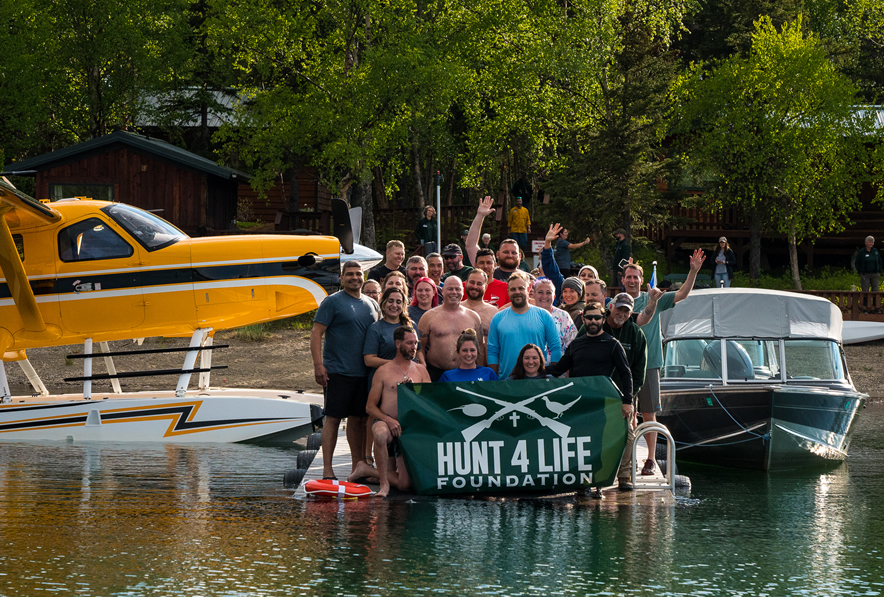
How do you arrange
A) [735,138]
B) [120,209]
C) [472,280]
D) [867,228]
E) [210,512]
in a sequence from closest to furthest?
[210,512]
[472,280]
[120,209]
[735,138]
[867,228]

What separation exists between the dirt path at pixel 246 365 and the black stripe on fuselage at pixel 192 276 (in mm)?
5083

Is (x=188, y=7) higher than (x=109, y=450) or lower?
higher

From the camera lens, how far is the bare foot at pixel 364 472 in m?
9.76

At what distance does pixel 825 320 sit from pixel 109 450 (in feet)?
29.5

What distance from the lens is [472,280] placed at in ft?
33.4

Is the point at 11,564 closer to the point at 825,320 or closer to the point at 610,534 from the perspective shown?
the point at 610,534

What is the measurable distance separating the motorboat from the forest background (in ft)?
51.4

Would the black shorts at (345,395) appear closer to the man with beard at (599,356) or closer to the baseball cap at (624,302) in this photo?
the man with beard at (599,356)

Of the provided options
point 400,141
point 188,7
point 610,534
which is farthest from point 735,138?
point 610,534

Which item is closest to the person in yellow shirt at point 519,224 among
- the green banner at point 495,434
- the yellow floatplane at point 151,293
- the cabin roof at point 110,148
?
the cabin roof at point 110,148

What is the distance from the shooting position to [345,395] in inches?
379

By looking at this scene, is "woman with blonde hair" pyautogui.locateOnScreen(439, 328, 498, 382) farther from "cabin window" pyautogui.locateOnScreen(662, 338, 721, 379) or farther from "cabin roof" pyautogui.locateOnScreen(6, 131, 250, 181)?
"cabin roof" pyautogui.locateOnScreen(6, 131, 250, 181)

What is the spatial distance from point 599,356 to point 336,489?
2.57 meters

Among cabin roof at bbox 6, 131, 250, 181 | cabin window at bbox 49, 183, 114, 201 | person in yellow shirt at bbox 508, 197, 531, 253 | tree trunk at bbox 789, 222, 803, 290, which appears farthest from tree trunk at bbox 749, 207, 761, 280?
cabin window at bbox 49, 183, 114, 201
